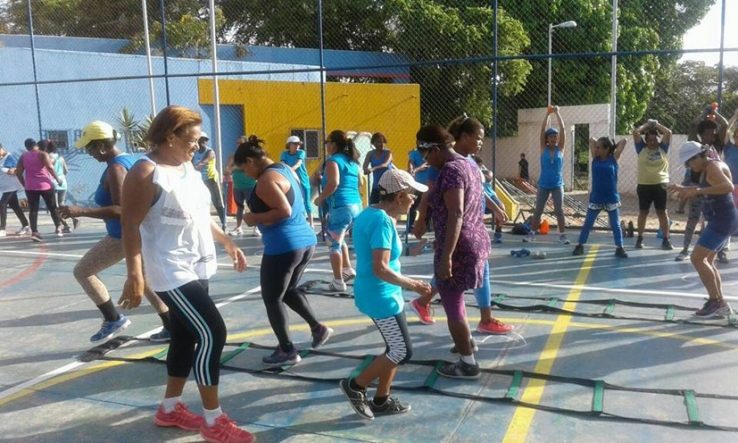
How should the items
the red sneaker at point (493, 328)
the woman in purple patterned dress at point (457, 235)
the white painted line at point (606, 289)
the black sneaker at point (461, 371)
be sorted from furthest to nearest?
the white painted line at point (606, 289), the red sneaker at point (493, 328), the black sneaker at point (461, 371), the woman in purple patterned dress at point (457, 235)

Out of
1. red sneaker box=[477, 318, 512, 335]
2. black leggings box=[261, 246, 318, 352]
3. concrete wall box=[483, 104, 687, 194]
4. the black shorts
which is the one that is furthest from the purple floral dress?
concrete wall box=[483, 104, 687, 194]

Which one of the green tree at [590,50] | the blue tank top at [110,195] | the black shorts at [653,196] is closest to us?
the blue tank top at [110,195]

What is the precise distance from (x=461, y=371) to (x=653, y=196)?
19.2ft

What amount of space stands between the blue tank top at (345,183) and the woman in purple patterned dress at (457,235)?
2254 millimetres

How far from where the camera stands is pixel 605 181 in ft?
28.2

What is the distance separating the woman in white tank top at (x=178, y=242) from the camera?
3359 mm

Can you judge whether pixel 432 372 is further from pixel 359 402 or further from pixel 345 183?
pixel 345 183

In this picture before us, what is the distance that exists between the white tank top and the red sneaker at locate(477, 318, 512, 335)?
109 inches

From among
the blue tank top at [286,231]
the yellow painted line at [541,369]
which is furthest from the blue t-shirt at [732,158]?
the blue tank top at [286,231]

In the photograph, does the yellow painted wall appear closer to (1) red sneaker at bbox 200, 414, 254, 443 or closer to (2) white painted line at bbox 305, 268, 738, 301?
(2) white painted line at bbox 305, 268, 738, 301

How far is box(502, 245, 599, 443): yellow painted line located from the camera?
3.78 metres

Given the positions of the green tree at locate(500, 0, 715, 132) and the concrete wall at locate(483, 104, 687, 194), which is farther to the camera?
the green tree at locate(500, 0, 715, 132)

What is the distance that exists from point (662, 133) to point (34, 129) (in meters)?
15.0

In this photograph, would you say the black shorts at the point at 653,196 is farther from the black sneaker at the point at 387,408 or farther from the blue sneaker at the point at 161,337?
the blue sneaker at the point at 161,337
